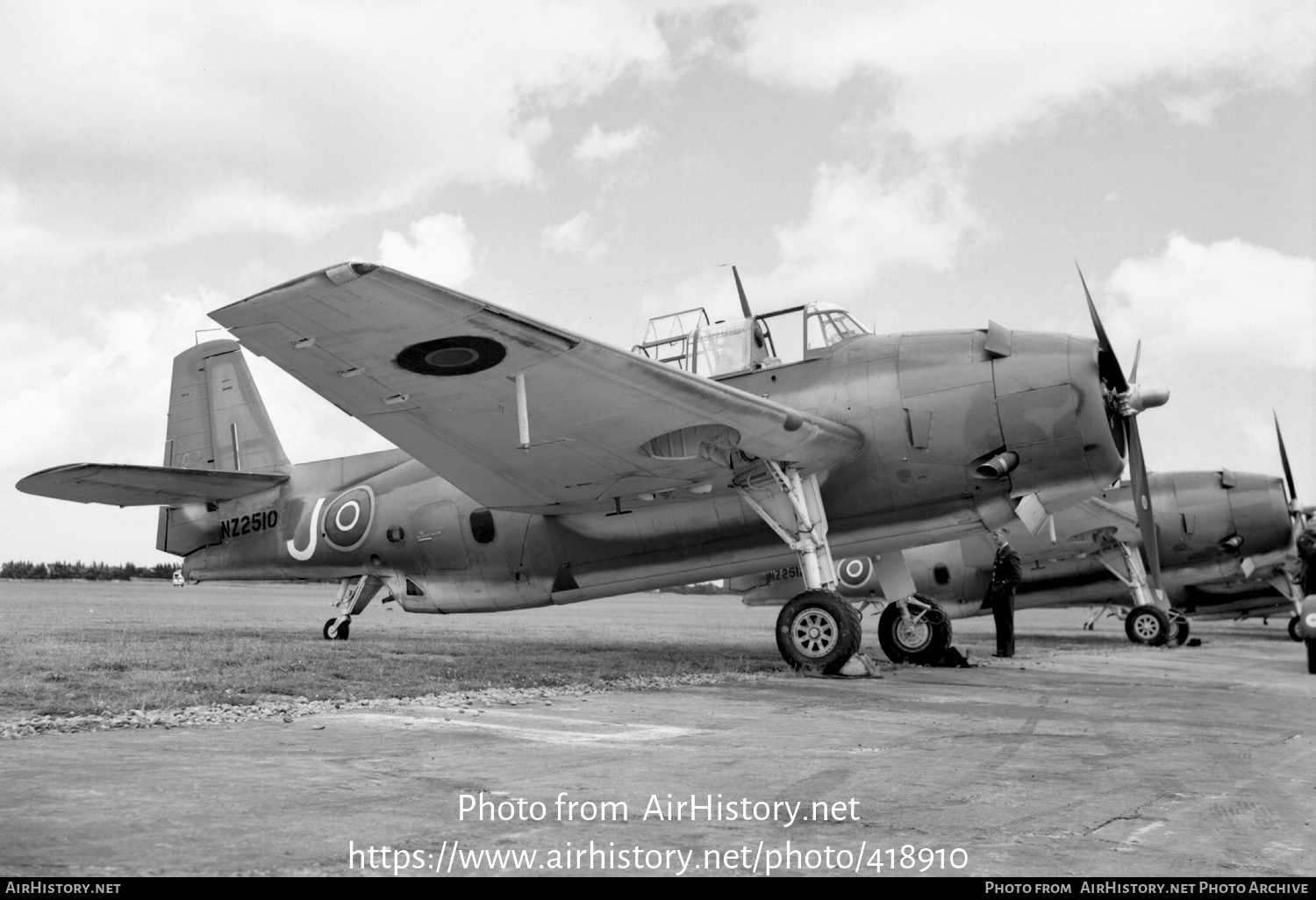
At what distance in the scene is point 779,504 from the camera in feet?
38.1

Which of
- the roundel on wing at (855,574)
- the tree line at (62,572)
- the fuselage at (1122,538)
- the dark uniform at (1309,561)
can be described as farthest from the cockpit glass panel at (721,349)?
the tree line at (62,572)

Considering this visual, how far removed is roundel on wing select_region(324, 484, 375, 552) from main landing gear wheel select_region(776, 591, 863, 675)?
265 inches

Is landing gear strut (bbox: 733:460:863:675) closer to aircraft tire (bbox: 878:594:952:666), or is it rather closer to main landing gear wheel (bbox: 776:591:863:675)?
main landing gear wheel (bbox: 776:591:863:675)

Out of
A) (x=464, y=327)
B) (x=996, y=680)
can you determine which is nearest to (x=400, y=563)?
(x=464, y=327)

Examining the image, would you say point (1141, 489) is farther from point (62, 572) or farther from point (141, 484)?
point (62, 572)

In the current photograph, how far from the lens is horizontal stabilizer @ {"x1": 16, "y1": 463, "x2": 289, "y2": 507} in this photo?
1322cm

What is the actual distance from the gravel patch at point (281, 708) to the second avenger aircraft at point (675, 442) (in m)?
2.60

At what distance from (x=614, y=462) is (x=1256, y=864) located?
855cm

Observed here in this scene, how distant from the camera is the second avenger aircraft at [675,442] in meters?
9.05

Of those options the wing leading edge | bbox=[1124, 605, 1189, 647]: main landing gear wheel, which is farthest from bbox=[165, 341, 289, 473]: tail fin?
bbox=[1124, 605, 1189, 647]: main landing gear wheel

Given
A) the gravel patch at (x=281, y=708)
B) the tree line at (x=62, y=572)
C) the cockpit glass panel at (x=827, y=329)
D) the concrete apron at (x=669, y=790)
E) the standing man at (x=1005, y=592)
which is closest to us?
the concrete apron at (x=669, y=790)

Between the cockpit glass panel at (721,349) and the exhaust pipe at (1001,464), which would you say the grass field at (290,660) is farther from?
the cockpit glass panel at (721,349)

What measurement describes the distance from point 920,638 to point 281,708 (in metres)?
9.36

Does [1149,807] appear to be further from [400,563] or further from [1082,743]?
[400,563]
